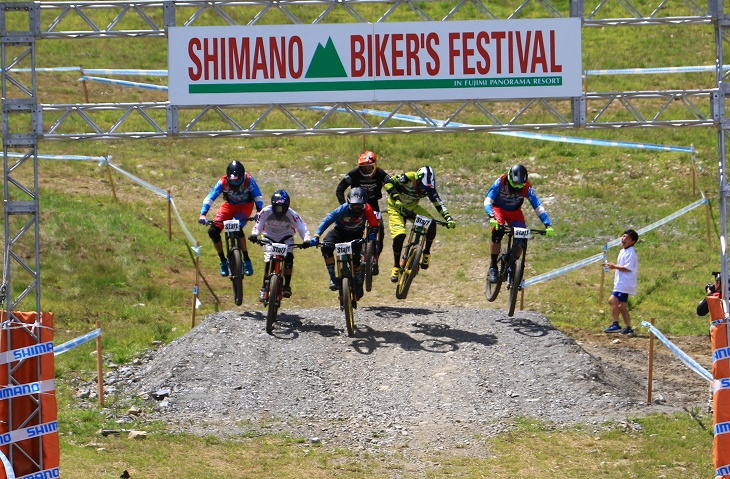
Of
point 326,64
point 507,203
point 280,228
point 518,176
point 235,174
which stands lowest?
point 280,228

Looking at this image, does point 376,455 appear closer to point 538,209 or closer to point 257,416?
point 257,416

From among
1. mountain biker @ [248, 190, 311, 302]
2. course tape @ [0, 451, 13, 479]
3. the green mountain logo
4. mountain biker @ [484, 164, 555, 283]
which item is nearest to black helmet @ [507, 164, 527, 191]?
mountain biker @ [484, 164, 555, 283]

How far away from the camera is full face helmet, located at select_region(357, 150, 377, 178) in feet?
53.2

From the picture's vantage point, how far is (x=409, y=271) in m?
16.0

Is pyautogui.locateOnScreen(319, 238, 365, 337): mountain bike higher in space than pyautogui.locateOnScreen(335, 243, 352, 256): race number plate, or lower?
lower

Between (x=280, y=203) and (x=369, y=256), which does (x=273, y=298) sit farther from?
(x=369, y=256)

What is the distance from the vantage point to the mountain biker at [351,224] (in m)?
15.2

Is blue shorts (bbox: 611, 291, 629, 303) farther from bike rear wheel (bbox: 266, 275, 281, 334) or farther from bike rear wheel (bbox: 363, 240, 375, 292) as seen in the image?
bike rear wheel (bbox: 266, 275, 281, 334)

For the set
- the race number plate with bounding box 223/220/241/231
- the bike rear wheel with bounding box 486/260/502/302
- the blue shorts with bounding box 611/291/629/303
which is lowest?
the blue shorts with bounding box 611/291/629/303

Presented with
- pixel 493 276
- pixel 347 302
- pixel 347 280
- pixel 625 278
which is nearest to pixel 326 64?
pixel 347 280

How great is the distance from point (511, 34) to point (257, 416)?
18.1 feet

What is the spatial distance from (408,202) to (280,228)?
7.09ft

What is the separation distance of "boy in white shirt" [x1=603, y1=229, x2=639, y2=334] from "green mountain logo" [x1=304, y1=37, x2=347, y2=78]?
6.54m

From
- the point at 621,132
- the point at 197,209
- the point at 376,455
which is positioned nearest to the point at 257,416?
the point at 376,455
